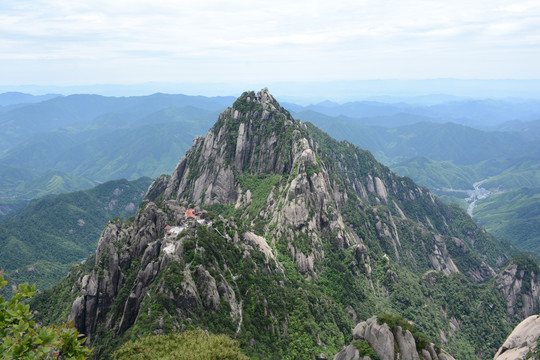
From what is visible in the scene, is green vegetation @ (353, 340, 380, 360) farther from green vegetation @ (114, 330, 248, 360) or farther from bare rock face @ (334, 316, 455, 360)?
green vegetation @ (114, 330, 248, 360)

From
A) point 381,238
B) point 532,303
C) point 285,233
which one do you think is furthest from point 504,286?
point 285,233

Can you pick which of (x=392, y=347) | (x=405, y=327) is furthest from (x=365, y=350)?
(x=405, y=327)

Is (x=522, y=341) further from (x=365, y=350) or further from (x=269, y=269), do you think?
(x=269, y=269)

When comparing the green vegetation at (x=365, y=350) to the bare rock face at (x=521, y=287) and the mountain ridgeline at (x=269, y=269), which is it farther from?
the bare rock face at (x=521, y=287)

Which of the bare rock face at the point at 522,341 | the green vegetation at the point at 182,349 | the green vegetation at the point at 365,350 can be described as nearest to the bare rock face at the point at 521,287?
the bare rock face at the point at 522,341

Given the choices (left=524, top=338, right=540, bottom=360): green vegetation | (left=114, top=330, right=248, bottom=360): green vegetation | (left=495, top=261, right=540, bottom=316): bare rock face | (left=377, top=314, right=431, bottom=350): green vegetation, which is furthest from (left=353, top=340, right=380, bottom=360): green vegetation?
(left=495, top=261, right=540, bottom=316): bare rock face
